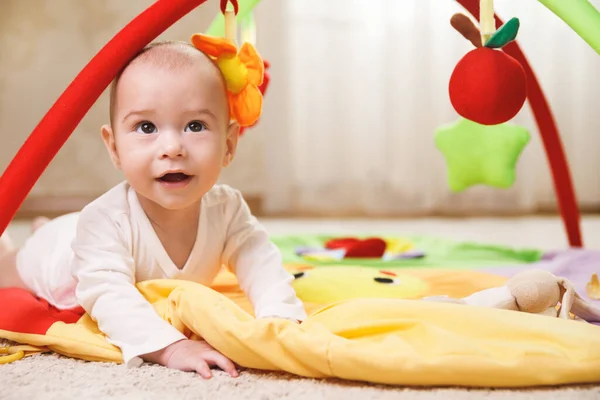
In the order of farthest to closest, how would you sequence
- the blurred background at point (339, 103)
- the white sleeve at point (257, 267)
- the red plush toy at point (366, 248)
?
the blurred background at point (339, 103), the red plush toy at point (366, 248), the white sleeve at point (257, 267)

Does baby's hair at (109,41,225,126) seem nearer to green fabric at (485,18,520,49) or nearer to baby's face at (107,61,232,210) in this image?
baby's face at (107,61,232,210)

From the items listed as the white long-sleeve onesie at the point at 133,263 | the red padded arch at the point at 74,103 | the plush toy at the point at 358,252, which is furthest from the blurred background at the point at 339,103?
the red padded arch at the point at 74,103

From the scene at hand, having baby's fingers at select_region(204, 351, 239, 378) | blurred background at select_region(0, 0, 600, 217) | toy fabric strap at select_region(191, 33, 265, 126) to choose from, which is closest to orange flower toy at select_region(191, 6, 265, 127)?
toy fabric strap at select_region(191, 33, 265, 126)

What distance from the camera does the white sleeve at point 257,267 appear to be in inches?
31.9

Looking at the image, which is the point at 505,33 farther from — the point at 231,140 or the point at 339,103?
the point at 339,103

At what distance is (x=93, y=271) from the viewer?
2.63 feet

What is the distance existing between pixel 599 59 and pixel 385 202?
2.97ft

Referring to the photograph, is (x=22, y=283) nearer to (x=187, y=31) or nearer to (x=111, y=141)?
(x=111, y=141)

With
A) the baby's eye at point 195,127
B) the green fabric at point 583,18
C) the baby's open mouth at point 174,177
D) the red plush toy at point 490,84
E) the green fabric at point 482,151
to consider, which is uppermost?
the green fabric at point 583,18

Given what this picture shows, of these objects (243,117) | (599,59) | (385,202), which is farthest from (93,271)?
(599,59)

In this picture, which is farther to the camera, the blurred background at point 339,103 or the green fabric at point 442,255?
the blurred background at point 339,103

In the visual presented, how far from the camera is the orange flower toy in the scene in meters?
0.86

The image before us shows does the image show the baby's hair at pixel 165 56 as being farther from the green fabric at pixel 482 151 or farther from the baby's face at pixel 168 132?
the green fabric at pixel 482 151

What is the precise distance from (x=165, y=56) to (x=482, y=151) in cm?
74
